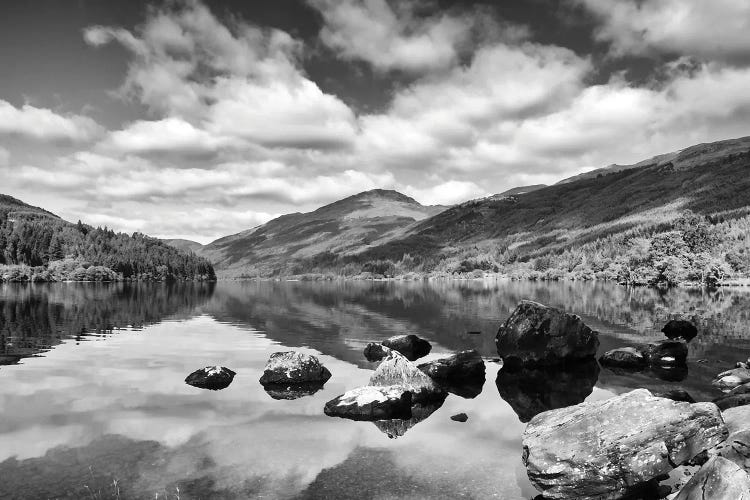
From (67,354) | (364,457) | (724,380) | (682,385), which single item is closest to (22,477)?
(364,457)

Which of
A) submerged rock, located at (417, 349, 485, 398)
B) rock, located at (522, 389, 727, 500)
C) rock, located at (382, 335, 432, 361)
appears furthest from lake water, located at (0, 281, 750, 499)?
rock, located at (382, 335, 432, 361)

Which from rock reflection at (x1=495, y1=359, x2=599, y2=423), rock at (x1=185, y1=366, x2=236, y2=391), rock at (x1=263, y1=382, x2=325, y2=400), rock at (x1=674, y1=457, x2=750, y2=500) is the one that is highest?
rock at (x1=674, y1=457, x2=750, y2=500)

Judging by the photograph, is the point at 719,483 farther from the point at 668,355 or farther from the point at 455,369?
the point at 668,355

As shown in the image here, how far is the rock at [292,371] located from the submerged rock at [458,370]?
306 inches

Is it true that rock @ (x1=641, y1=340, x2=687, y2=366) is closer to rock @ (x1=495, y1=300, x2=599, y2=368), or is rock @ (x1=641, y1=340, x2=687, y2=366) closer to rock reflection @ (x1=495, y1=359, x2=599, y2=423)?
rock reflection @ (x1=495, y1=359, x2=599, y2=423)

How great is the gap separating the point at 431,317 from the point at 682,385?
169ft

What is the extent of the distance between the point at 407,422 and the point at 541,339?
20079mm

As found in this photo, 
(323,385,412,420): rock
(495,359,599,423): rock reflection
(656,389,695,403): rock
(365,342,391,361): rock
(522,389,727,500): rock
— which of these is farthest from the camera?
(365,342,391,361): rock

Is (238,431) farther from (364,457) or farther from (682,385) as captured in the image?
(682,385)

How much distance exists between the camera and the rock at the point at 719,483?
11.9m

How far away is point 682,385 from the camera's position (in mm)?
33500

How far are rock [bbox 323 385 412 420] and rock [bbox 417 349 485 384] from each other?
835cm

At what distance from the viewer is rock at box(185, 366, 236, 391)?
34.1 metres

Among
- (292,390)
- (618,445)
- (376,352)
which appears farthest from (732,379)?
(292,390)
